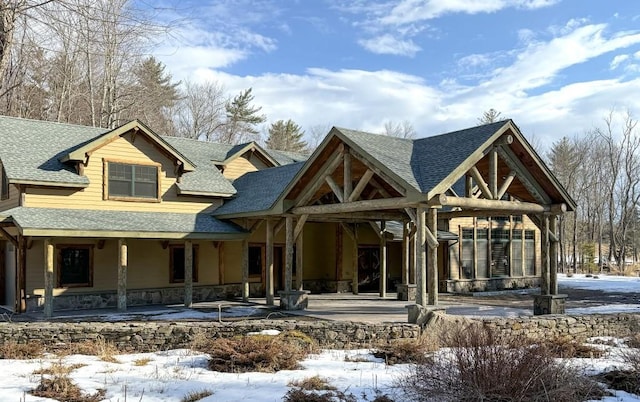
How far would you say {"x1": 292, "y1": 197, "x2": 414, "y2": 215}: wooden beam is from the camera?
14.0 m

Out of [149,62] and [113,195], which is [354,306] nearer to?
[113,195]

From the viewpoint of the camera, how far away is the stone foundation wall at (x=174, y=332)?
37.3ft

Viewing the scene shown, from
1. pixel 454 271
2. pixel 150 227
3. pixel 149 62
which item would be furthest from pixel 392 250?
pixel 149 62

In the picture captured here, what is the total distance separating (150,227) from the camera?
18375mm

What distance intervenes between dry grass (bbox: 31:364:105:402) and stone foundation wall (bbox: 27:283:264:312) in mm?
10408

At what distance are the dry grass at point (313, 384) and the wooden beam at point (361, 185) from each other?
7.06 m

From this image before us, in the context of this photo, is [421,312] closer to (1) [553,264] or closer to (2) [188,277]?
(1) [553,264]

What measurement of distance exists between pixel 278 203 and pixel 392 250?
11.1m

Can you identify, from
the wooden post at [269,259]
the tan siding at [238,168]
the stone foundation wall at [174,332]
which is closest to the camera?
the stone foundation wall at [174,332]

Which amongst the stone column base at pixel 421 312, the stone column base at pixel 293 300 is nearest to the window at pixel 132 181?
the stone column base at pixel 293 300

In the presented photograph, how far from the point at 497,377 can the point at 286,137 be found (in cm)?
5080

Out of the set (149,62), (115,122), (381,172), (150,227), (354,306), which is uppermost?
(149,62)

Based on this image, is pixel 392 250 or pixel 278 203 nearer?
pixel 278 203

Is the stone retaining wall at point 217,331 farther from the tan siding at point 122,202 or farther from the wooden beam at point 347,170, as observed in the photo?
the tan siding at point 122,202
